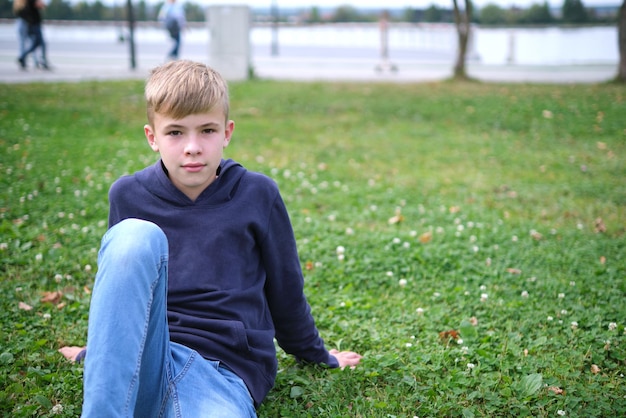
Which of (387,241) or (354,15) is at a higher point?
(354,15)

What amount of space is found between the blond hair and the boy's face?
3 cm

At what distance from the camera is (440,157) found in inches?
343

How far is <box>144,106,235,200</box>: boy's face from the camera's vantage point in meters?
2.54

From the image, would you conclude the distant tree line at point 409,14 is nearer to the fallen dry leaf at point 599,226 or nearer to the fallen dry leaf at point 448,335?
the fallen dry leaf at point 599,226

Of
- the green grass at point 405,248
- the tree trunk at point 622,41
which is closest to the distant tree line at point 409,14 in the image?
the tree trunk at point 622,41

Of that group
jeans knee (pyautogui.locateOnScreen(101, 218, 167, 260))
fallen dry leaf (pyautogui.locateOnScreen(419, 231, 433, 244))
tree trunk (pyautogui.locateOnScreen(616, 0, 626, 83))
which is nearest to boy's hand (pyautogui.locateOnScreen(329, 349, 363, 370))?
jeans knee (pyautogui.locateOnScreen(101, 218, 167, 260))

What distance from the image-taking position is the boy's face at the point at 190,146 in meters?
2.54

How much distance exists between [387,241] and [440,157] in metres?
3.74

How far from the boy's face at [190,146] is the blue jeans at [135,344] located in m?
0.53

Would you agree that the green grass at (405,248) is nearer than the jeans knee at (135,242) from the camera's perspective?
No

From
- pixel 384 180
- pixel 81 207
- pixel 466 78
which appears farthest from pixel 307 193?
pixel 466 78

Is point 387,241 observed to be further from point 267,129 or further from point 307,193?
point 267,129

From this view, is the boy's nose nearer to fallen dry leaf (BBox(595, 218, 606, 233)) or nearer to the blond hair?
the blond hair

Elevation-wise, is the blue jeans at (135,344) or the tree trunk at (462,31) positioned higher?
the tree trunk at (462,31)
